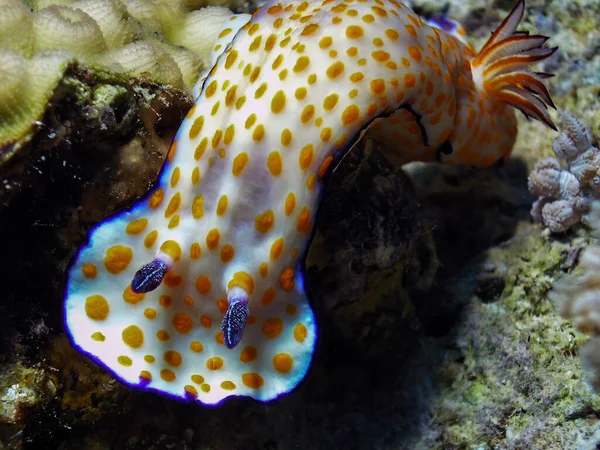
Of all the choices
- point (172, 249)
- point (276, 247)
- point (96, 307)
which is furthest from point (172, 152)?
point (96, 307)

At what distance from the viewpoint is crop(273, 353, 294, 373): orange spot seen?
2.67 m

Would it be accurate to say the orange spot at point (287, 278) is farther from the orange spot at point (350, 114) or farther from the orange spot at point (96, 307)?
the orange spot at point (96, 307)

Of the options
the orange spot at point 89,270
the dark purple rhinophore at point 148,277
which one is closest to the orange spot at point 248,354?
the dark purple rhinophore at point 148,277

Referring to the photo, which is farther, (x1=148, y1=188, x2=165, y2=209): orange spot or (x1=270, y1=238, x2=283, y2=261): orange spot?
(x1=148, y1=188, x2=165, y2=209): orange spot

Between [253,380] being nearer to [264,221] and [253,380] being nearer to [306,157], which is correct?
[264,221]

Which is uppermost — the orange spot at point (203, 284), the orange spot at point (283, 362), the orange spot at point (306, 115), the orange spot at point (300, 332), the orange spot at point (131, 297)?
the orange spot at point (306, 115)

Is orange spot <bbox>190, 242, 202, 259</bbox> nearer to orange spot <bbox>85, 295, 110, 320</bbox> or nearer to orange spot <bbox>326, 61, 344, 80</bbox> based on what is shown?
orange spot <bbox>85, 295, 110, 320</bbox>

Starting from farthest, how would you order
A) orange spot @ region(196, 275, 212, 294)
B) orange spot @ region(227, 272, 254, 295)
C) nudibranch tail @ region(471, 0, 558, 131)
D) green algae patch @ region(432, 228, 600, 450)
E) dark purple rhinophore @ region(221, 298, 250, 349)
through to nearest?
nudibranch tail @ region(471, 0, 558, 131)
green algae patch @ region(432, 228, 600, 450)
orange spot @ region(196, 275, 212, 294)
orange spot @ region(227, 272, 254, 295)
dark purple rhinophore @ region(221, 298, 250, 349)

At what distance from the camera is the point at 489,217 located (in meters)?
4.16

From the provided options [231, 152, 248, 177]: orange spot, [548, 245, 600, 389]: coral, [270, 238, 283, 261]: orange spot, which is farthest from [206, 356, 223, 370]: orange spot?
[548, 245, 600, 389]: coral

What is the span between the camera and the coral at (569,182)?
3627 millimetres

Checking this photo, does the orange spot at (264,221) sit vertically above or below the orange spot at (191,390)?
above

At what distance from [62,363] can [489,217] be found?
3.12m

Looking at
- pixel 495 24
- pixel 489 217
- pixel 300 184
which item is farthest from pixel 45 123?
pixel 495 24
